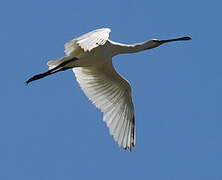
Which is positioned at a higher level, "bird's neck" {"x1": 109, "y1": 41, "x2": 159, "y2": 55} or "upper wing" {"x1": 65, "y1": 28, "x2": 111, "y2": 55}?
"upper wing" {"x1": 65, "y1": 28, "x2": 111, "y2": 55}

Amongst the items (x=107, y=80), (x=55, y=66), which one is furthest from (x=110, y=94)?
(x=55, y=66)

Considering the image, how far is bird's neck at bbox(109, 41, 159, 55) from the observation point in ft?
50.4

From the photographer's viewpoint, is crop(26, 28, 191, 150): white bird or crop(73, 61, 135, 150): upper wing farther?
crop(73, 61, 135, 150): upper wing

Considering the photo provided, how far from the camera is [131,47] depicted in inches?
614

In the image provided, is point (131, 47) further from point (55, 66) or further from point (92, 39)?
point (92, 39)

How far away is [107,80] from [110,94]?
0.30m

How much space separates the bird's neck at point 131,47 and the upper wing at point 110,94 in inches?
39.1

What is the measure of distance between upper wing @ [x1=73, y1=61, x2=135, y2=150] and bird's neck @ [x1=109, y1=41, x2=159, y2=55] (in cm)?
99

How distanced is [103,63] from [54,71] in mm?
1205

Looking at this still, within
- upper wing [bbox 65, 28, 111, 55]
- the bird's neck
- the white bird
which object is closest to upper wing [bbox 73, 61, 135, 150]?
the white bird

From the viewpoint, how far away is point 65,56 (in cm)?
1579

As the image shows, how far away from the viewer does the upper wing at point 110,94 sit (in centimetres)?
1642

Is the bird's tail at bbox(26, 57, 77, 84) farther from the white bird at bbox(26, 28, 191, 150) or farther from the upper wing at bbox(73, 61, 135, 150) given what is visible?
the upper wing at bbox(73, 61, 135, 150)

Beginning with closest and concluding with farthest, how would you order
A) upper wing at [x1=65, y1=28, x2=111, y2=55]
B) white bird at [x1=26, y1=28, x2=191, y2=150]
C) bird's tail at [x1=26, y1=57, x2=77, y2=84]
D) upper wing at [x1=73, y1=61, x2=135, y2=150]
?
upper wing at [x1=65, y1=28, x2=111, y2=55]
white bird at [x1=26, y1=28, x2=191, y2=150]
bird's tail at [x1=26, y1=57, x2=77, y2=84]
upper wing at [x1=73, y1=61, x2=135, y2=150]
